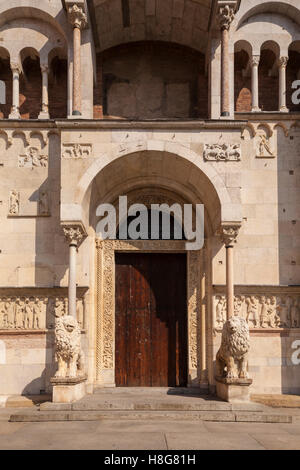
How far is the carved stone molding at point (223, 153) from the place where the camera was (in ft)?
44.0

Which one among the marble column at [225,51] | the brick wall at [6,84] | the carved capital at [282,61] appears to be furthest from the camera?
the brick wall at [6,84]

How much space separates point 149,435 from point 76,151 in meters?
6.68

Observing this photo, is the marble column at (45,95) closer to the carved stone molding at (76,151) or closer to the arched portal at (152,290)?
the carved stone molding at (76,151)

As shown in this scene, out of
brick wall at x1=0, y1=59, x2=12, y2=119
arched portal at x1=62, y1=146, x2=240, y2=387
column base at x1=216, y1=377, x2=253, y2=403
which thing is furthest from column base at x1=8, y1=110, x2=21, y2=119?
column base at x1=216, y1=377, x2=253, y2=403

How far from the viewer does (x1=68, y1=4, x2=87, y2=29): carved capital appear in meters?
14.2

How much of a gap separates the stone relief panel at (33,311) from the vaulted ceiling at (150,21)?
685 centimetres

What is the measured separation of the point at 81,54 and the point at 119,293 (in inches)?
235

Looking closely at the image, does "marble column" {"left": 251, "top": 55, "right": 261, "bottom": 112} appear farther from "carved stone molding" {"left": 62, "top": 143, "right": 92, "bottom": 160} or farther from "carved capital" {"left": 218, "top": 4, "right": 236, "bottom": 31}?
"carved stone molding" {"left": 62, "top": 143, "right": 92, "bottom": 160}

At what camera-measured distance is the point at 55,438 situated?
9117mm

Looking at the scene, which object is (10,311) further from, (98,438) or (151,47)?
(151,47)

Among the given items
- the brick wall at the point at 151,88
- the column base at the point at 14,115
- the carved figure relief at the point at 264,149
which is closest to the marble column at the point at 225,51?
the carved figure relief at the point at 264,149

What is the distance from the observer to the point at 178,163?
1398cm

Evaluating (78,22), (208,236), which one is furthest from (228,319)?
(78,22)

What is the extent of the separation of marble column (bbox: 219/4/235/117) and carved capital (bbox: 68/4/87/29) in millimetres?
3257
